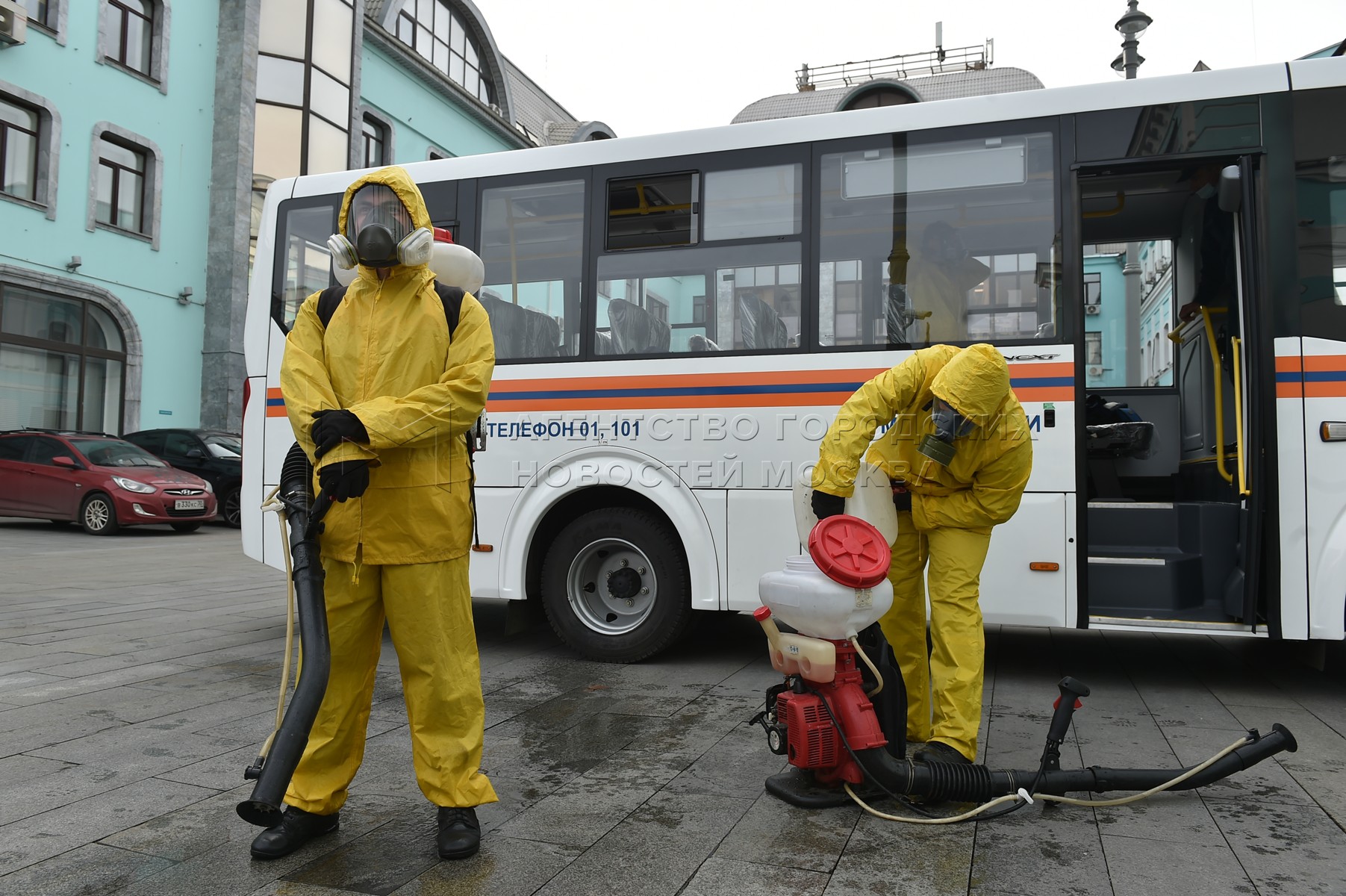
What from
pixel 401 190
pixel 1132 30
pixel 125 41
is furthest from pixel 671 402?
pixel 125 41

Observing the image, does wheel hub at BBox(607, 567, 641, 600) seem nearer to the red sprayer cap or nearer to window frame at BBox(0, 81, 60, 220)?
the red sprayer cap

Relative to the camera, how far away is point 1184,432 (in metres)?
6.83

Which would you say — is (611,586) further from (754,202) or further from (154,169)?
(154,169)

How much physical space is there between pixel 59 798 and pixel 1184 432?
21.8ft

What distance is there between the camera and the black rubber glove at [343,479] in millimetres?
2949

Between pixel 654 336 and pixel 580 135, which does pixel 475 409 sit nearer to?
pixel 654 336

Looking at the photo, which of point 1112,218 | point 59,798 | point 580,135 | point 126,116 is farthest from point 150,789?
point 580,135

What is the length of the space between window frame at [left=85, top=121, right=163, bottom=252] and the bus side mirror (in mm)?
20446

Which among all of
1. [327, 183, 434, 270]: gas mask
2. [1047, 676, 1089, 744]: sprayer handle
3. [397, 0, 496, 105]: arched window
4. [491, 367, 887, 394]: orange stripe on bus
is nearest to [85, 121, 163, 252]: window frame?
[397, 0, 496, 105]: arched window

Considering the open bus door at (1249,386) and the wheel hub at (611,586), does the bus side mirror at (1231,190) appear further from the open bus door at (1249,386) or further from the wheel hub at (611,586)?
the wheel hub at (611,586)

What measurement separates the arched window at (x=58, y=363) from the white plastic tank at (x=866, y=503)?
19.3 meters

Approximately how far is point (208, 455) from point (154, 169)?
749 centimetres

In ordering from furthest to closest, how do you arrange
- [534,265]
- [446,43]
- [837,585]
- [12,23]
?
[446,43], [12,23], [534,265], [837,585]

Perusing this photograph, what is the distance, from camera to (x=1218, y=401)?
6051 mm
